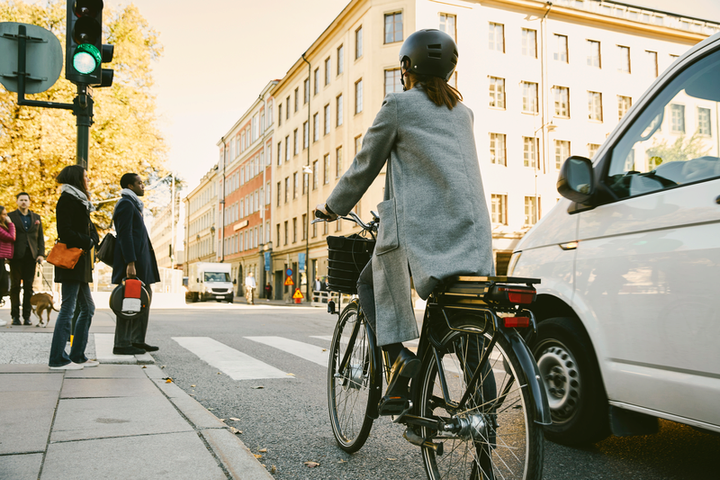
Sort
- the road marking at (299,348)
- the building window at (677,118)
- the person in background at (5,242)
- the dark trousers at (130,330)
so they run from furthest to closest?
the person in background at (5,242), the road marking at (299,348), the dark trousers at (130,330), the building window at (677,118)

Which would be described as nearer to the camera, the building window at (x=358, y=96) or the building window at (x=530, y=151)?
A: the building window at (x=530, y=151)

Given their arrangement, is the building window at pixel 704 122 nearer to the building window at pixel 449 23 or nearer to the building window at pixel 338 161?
the building window at pixel 449 23

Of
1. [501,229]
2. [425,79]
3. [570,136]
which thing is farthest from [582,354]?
[570,136]

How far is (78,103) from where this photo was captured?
5.67 m

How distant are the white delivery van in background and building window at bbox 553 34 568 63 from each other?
24623 mm

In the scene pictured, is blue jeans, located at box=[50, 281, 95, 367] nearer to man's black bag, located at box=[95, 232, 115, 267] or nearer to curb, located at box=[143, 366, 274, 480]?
man's black bag, located at box=[95, 232, 115, 267]

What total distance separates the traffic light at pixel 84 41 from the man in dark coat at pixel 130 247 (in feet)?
4.06

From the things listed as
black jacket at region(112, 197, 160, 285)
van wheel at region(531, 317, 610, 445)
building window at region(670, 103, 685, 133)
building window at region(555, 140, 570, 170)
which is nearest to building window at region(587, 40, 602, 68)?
building window at region(555, 140, 570, 170)

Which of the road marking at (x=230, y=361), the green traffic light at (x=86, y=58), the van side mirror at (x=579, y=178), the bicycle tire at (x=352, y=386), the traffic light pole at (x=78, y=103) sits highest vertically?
the green traffic light at (x=86, y=58)

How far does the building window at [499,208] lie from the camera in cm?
3406

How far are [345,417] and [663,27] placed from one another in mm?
42739

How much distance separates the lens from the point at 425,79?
280 centimetres

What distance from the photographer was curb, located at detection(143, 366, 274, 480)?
9.21 ft

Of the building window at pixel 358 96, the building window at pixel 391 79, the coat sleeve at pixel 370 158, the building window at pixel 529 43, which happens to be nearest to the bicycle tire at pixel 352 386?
the coat sleeve at pixel 370 158
